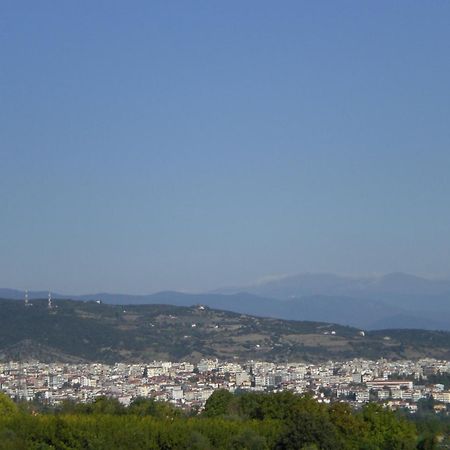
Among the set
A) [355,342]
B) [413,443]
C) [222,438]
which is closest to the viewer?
[222,438]

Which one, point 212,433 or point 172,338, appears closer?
point 212,433

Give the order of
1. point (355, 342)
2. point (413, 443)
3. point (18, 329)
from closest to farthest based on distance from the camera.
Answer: point (413, 443)
point (18, 329)
point (355, 342)

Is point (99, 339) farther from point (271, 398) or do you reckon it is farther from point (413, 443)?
point (413, 443)

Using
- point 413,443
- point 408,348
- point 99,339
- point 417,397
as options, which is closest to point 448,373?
point 417,397

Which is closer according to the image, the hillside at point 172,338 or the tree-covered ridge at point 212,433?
the tree-covered ridge at point 212,433

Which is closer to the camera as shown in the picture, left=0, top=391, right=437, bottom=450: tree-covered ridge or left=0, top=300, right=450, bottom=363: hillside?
left=0, top=391, right=437, bottom=450: tree-covered ridge

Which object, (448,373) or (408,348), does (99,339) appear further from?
(448,373)

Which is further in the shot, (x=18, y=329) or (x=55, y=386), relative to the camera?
(x=18, y=329)

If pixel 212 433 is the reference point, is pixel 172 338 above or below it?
A: above
